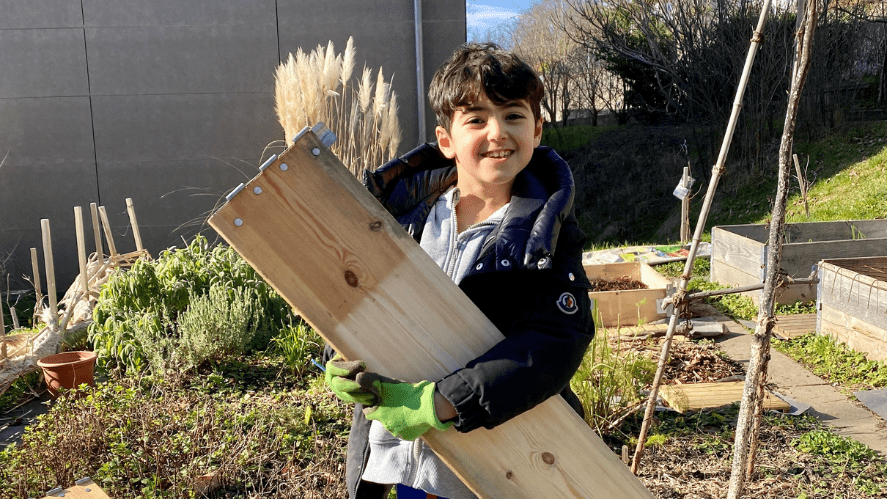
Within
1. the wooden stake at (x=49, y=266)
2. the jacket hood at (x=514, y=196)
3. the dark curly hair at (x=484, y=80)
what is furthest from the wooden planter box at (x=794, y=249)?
the wooden stake at (x=49, y=266)

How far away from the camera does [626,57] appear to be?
13.3 meters

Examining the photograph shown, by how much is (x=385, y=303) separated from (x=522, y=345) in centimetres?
26

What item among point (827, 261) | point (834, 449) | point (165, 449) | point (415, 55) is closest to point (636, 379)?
point (834, 449)

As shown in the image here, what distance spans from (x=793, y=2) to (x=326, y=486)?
38.6 ft

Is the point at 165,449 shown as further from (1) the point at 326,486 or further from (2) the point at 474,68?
(2) the point at 474,68

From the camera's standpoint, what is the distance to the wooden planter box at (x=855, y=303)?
165 inches

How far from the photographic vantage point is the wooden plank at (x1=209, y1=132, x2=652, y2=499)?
Answer: 45.6 inches

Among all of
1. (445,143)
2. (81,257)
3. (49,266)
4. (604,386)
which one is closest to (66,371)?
(49,266)

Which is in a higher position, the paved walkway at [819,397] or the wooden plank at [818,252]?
the wooden plank at [818,252]

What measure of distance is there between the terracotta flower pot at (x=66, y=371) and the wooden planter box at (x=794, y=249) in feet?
15.3

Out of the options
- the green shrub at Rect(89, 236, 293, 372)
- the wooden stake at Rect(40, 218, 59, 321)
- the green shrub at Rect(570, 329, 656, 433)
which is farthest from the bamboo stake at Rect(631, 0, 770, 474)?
the wooden stake at Rect(40, 218, 59, 321)

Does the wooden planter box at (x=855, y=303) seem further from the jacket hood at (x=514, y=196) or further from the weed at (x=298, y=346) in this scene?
the jacket hood at (x=514, y=196)

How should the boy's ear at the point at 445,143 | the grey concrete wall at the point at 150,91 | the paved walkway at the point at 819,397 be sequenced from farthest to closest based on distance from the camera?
the grey concrete wall at the point at 150,91 → the paved walkway at the point at 819,397 → the boy's ear at the point at 445,143

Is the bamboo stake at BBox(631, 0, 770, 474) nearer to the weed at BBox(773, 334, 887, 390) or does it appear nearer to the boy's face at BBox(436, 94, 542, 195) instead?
the boy's face at BBox(436, 94, 542, 195)
